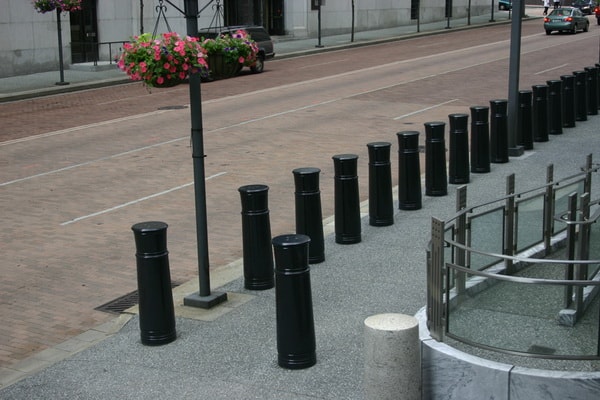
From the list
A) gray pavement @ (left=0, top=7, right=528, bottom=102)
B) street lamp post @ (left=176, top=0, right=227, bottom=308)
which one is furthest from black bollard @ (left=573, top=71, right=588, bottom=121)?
gray pavement @ (left=0, top=7, right=528, bottom=102)

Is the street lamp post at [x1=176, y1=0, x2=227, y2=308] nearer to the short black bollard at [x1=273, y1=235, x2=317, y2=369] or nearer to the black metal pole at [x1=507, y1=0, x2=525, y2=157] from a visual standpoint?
the short black bollard at [x1=273, y1=235, x2=317, y2=369]

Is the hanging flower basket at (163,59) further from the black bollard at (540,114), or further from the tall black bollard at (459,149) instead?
the black bollard at (540,114)

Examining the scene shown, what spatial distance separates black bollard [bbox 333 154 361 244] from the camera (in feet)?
34.7

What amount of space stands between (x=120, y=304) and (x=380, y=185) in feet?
12.0

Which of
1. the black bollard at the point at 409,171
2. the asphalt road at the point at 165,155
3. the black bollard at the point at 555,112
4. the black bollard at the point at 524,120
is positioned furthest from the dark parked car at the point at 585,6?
the black bollard at the point at 409,171

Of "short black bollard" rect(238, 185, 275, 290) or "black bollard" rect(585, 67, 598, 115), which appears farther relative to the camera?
"black bollard" rect(585, 67, 598, 115)

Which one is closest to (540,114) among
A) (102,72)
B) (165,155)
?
(165,155)

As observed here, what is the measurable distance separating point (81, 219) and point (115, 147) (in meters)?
6.10

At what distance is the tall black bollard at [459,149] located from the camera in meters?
13.7

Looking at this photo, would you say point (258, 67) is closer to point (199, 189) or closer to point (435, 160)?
point (435, 160)

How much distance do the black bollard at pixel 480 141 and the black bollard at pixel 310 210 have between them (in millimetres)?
5119

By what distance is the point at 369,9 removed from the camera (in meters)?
54.1

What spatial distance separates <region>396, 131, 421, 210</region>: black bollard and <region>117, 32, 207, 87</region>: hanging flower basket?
4366mm

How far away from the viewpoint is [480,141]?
14.4 metres
